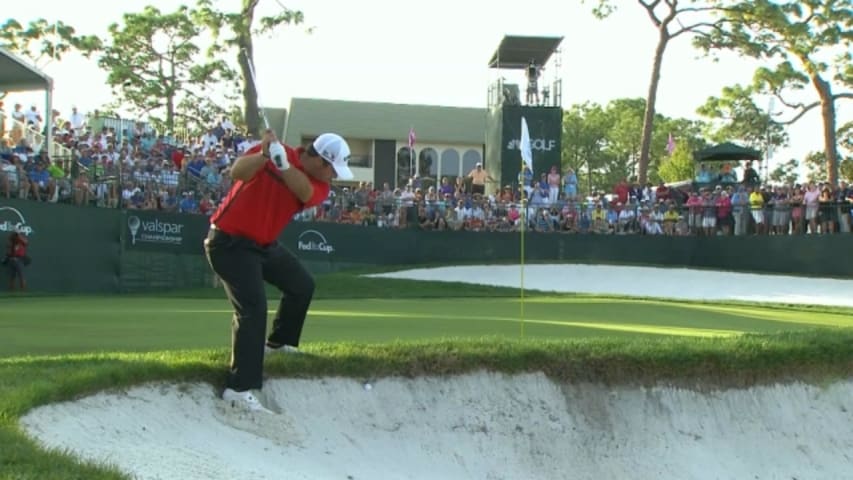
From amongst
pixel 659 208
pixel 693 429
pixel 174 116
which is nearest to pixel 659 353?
pixel 693 429

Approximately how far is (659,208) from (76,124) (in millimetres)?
21099

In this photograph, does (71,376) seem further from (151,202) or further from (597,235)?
(597,235)

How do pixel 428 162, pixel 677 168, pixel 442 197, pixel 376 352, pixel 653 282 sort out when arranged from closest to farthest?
pixel 376 352
pixel 653 282
pixel 442 197
pixel 428 162
pixel 677 168

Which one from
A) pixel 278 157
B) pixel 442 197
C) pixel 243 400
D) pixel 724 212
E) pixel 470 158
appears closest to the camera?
Answer: pixel 278 157

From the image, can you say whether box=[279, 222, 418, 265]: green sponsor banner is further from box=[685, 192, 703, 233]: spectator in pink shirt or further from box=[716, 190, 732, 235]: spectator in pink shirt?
box=[716, 190, 732, 235]: spectator in pink shirt

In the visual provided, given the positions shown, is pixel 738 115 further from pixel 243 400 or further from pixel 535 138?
pixel 243 400

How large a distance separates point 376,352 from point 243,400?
1.48 meters

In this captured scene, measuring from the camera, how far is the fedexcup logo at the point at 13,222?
20.6 metres

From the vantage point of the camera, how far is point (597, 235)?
29.0m

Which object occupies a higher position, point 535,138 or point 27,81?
point 27,81

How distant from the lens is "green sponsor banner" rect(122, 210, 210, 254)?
23266 mm

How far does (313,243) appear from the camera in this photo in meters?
26.1

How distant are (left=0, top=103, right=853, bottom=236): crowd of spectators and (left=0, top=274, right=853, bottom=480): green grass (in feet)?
32.1

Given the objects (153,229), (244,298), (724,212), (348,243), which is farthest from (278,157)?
(724,212)
